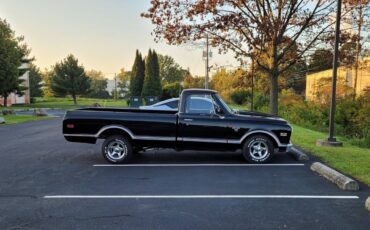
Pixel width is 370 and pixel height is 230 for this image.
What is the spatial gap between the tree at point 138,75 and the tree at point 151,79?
3360mm

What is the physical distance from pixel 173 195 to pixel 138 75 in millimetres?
58969

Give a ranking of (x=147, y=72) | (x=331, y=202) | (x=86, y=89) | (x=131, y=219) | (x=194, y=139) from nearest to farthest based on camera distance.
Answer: (x=131, y=219) < (x=331, y=202) < (x=194, y=139) < (x=147, y=72) < (x=86, y=89)

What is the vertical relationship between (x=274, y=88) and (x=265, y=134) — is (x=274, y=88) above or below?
above

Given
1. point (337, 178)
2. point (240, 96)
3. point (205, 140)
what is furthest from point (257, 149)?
point (240, 96)

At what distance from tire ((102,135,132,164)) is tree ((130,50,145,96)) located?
54865 mm

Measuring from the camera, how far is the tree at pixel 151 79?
6044 cm

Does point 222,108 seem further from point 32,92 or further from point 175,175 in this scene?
point 32,92

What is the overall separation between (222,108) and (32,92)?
73.6m

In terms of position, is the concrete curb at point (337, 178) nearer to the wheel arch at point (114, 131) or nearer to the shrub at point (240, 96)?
the wheel arch at point (114, 131)

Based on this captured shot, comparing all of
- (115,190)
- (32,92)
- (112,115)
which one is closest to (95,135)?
(112,115)

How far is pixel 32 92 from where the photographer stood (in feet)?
255

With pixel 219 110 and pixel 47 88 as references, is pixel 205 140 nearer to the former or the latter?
pixel 219 110

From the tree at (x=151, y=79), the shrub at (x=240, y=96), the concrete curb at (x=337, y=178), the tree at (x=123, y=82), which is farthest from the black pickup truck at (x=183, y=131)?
the tree at (x=123, y=82)

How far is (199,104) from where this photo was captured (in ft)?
33.3
